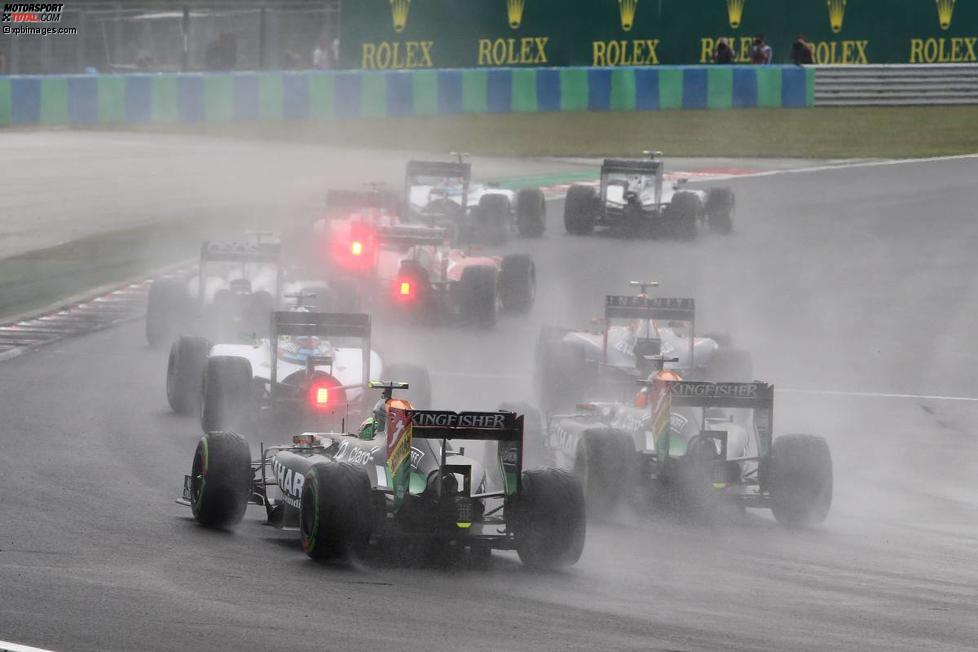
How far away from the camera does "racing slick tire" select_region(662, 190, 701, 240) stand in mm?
31219

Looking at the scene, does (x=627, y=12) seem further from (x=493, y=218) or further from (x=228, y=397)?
(x=228, y=397)

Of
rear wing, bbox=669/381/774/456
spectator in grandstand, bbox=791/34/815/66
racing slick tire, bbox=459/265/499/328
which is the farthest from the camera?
spectator in grandstand, bbox=791/34/815/66

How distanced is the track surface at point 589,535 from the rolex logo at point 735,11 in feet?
63.6

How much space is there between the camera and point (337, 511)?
11750 millimetres

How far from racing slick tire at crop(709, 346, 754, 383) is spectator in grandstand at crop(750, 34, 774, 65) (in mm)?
27362

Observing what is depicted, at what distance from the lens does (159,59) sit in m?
53.0

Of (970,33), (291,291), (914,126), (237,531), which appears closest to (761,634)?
(237,531)

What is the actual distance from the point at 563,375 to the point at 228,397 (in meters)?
3.65

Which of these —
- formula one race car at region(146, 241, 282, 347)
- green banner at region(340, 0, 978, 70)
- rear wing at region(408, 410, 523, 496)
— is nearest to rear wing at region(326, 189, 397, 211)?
formula one race car at region(146, 241, 282, 347)

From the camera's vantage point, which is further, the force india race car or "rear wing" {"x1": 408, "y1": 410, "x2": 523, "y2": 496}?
the force india race car

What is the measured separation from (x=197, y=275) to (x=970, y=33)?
95.3 feet

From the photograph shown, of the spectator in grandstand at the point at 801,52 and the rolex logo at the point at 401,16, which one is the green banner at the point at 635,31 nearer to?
the rolex logo at the point at 401,16

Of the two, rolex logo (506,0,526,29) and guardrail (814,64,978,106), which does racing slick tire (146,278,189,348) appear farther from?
guardrail (814,64,978,106)

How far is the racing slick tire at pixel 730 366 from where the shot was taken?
61.9 ft
